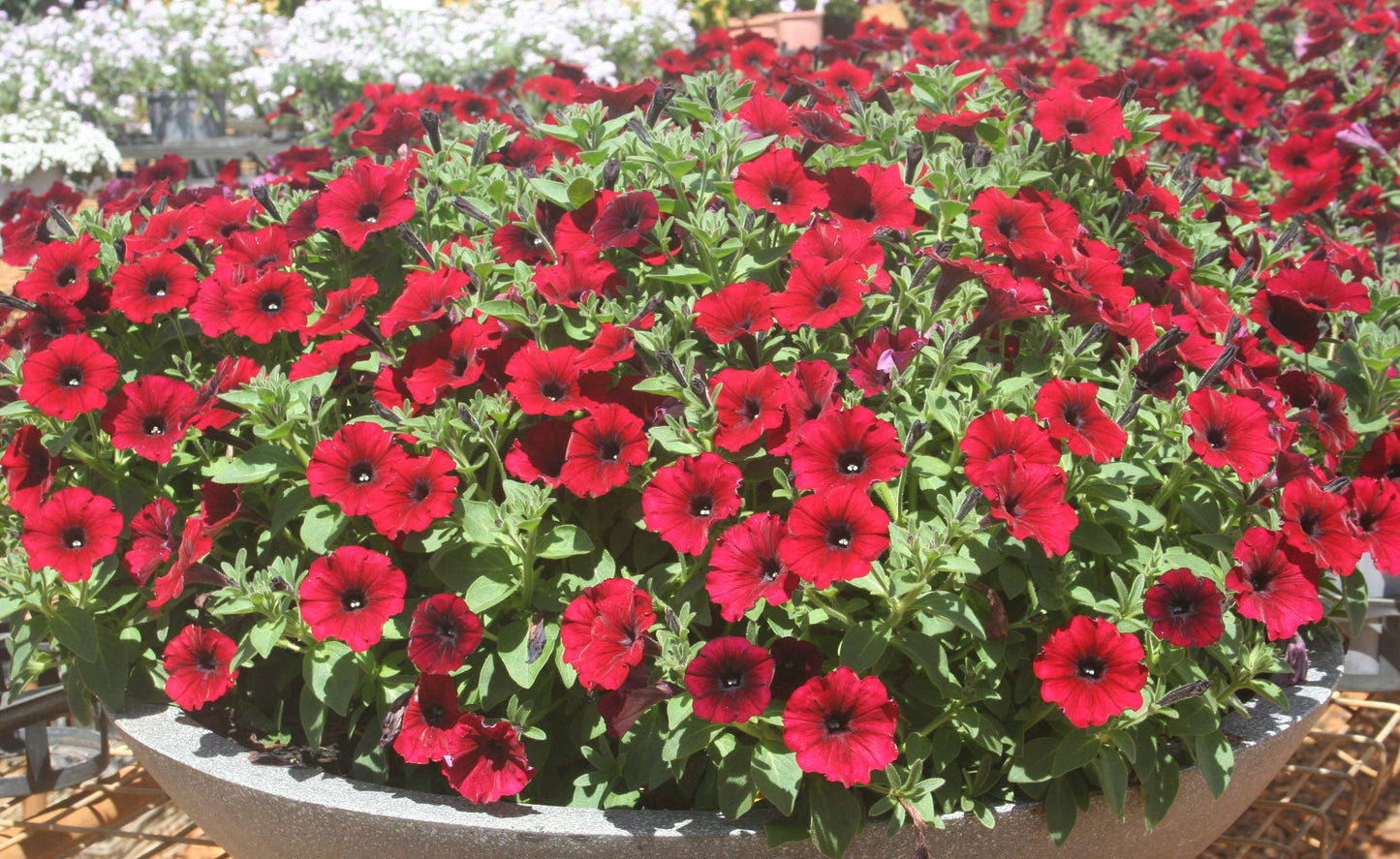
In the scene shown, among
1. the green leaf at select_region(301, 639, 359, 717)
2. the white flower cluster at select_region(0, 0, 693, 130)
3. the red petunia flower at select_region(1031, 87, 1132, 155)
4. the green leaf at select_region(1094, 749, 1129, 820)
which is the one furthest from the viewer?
the white flower cluster at select_region(0, 0, 693, 130)

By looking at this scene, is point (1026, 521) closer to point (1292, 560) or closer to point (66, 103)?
point (1292, 560)

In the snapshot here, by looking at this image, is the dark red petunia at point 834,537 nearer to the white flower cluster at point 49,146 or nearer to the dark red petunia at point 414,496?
the dark red petunia at point 414,496

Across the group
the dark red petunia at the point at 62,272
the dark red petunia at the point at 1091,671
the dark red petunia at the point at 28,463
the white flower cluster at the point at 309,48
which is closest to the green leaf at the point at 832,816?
the dark red petunia at the point at 1091,671

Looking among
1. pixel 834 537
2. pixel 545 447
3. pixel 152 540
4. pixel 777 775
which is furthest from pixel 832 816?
pixel 152 540

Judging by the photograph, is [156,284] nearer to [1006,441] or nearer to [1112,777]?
[1006,441]

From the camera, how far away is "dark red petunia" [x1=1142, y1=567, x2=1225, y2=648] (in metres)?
1.20

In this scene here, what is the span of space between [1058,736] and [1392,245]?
167 centimetres

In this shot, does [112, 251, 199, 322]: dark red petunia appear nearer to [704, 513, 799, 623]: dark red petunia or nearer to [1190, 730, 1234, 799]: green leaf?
[704, 513, 799, 623]: dark red petunia

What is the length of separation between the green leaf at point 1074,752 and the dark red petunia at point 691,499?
1.42 ft

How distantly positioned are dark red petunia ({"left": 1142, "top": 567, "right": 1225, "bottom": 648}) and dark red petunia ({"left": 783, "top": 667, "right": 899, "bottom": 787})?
302 millimetres

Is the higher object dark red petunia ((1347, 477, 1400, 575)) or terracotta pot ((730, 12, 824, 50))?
dark red petunia ((1347, 477, 1400, 575))

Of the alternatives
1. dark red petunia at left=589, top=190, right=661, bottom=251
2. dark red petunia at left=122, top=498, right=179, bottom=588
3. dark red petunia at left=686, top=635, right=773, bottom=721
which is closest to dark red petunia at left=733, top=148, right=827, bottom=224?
dark red petunia at left=589, top=190, right=661, bottom=251

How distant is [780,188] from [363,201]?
0.60 meters

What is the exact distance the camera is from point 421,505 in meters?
1.27
